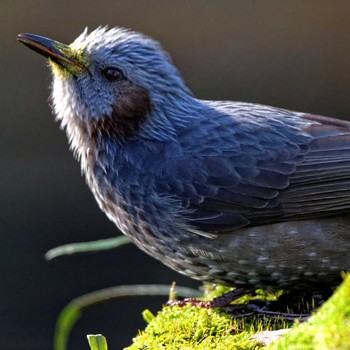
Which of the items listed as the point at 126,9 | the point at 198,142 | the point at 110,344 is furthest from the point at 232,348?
the point at 126,9

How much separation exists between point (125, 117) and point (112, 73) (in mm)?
252

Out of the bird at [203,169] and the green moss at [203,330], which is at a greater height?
the bird at [203,169]

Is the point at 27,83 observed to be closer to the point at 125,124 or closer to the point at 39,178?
the point at 39,178

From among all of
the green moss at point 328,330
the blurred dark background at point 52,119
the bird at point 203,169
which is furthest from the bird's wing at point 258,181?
the blurred dark background at point 52,119

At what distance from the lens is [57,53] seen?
5.04m

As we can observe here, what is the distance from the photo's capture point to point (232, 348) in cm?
384

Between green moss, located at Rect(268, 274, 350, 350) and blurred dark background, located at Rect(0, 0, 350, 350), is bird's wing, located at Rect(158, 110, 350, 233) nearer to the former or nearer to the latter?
green moss, located at Rect(268, 274, 350, 350)

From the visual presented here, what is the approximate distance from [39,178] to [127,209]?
16.1 ft

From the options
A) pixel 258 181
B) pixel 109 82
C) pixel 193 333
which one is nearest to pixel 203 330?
pixel 193 333

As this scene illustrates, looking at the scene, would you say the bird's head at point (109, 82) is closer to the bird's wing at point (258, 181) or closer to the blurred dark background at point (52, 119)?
the bird's wing at point (258, 181)

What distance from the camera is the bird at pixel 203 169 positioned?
465cm

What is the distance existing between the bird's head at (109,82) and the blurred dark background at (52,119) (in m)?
3.66

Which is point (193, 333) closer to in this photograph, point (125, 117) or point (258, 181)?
point (258, 181)

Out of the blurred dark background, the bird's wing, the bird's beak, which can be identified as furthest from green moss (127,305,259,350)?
the blurred dark background
